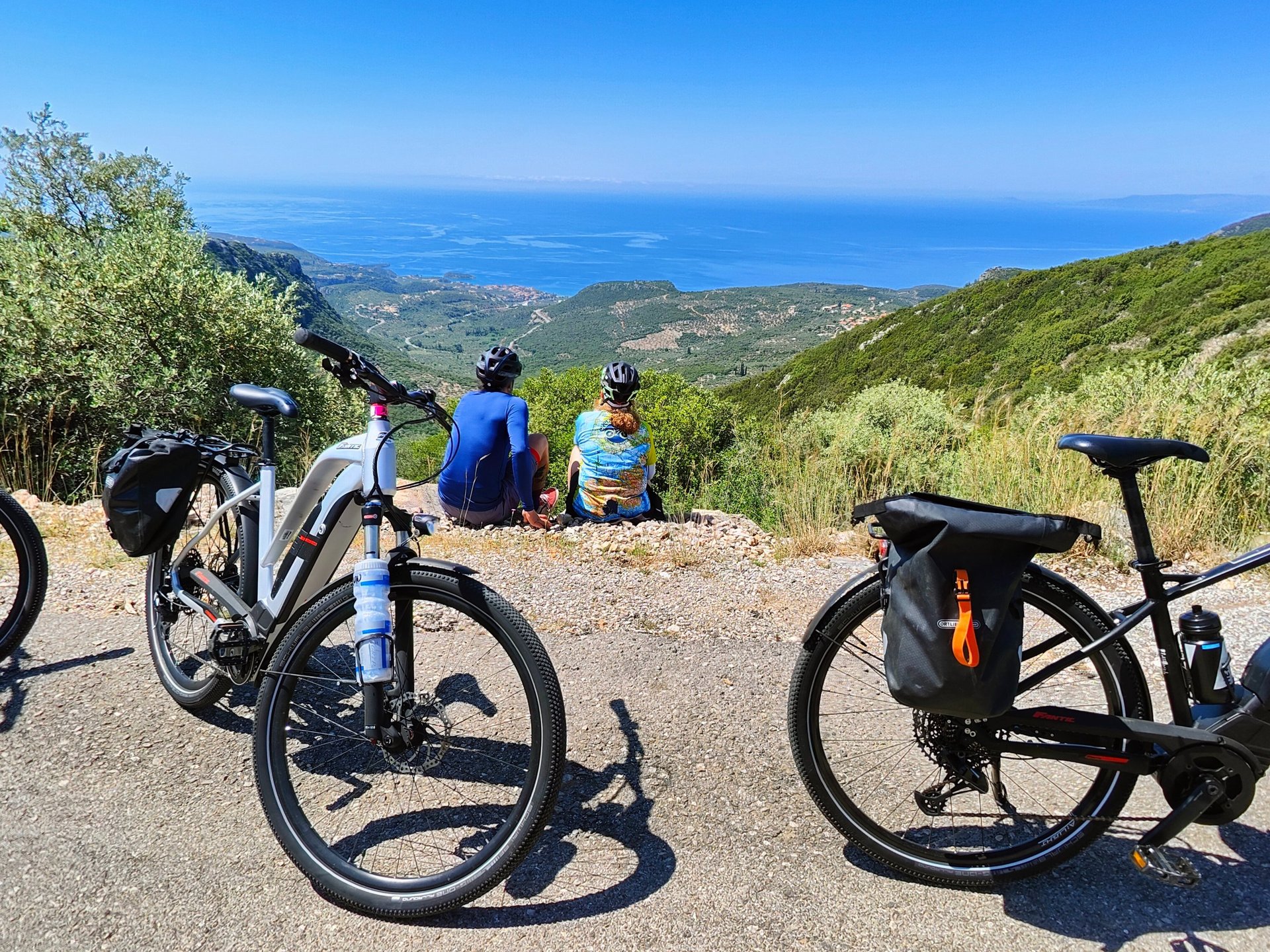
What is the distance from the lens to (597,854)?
94.3 inches

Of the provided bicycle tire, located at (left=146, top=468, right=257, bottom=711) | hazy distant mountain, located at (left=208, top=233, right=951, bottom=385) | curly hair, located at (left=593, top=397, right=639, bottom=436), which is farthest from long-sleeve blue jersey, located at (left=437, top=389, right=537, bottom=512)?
hazy distant mountain, located at (left=208, top=233, right=951, bottom=385)

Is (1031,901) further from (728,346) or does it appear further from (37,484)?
(728,346)

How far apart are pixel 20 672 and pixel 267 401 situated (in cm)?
188

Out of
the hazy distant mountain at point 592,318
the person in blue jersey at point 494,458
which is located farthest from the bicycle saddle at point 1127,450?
the hazy distant mountain at point 592,318

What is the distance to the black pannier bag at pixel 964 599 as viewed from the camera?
197cm

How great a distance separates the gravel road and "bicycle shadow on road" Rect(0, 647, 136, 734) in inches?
0.5

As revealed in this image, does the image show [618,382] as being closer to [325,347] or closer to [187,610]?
[187,610]

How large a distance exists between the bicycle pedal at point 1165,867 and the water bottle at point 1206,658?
0.49 meters

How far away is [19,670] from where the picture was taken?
3.31 m

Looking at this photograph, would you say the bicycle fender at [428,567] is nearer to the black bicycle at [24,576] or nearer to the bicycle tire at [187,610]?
the bicycle tire at [187,610]

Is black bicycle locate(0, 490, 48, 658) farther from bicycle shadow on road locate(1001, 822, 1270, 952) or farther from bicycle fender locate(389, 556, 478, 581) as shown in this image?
bicycle shadow on road locate(1001, 822, 1270, 952)

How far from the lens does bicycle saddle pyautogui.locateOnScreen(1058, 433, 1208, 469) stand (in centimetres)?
215

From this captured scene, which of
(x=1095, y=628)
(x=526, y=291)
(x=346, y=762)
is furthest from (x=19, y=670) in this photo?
(x=526, y=291)

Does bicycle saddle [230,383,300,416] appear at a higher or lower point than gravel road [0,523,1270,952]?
higher
